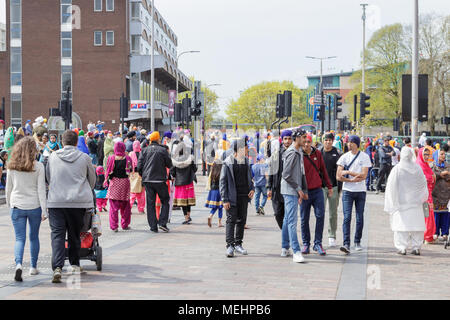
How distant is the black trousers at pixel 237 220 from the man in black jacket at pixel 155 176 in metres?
2.85

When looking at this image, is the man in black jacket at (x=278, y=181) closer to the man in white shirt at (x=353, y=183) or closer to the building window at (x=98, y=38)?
the man in white shirt at (x=353, y=183)

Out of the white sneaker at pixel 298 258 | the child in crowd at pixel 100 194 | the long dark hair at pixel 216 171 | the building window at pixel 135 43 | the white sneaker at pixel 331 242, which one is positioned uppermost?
the building window at pixel 135 43

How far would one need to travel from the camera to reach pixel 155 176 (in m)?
12.6

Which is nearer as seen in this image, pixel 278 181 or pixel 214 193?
pixel 278 181

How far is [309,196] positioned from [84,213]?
3.52m

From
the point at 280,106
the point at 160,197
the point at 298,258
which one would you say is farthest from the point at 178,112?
the point at 298,258

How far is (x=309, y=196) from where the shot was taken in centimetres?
980

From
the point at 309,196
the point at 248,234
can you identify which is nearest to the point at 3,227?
the point at 248,234

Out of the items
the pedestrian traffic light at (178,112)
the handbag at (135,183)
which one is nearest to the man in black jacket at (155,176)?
the handbag at (135,183)

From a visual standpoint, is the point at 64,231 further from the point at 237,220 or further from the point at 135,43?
the point at 135,43

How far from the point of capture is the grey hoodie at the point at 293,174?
30.5ft

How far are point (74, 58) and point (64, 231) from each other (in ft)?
164

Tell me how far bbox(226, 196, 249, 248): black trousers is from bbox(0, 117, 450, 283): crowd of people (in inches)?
0.6

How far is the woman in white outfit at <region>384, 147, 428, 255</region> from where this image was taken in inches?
401
